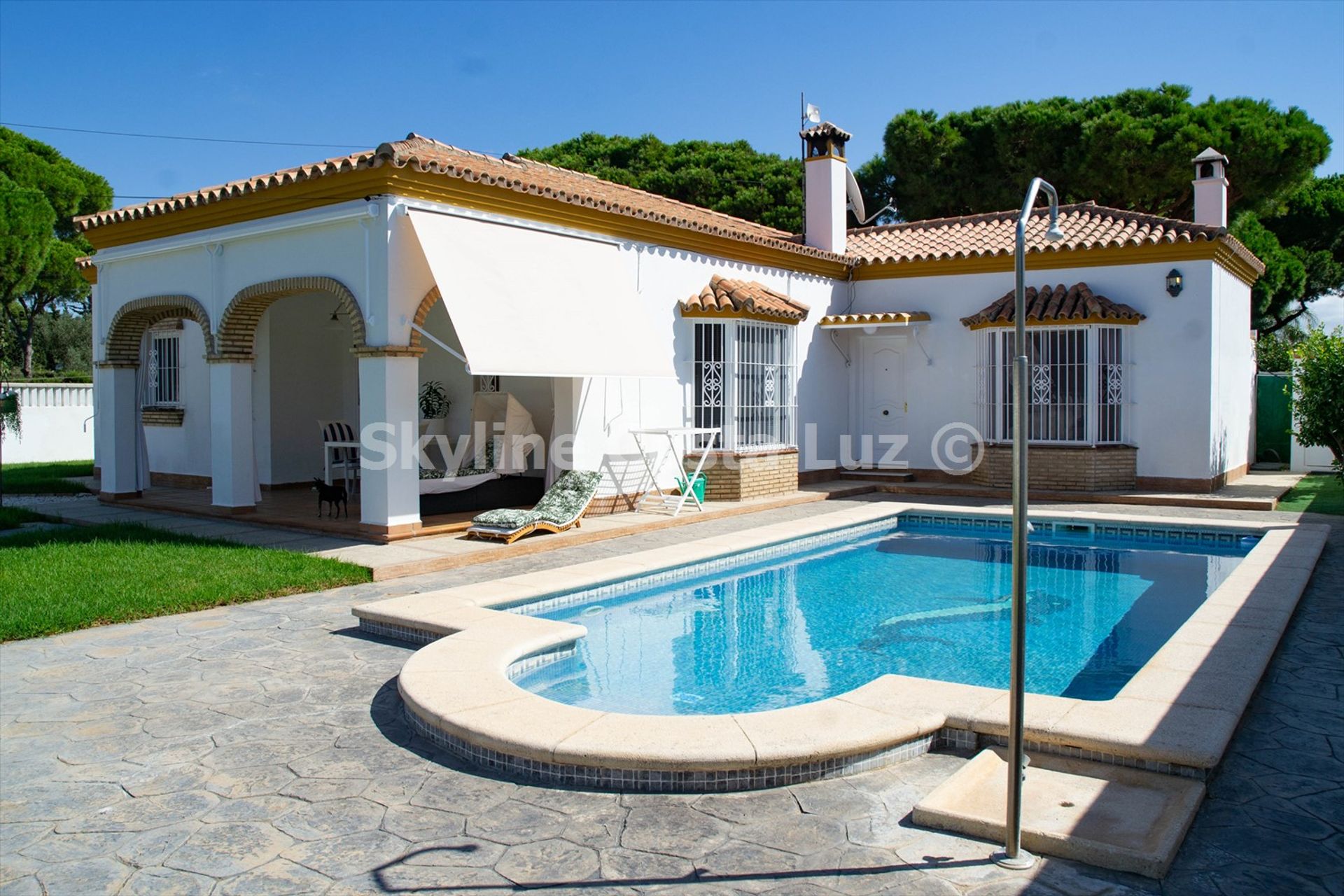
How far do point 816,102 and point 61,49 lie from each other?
22188 mm

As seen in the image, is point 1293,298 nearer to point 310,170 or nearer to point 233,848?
point 310,170

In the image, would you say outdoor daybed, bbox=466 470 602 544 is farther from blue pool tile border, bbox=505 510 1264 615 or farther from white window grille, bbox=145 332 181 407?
white window grille, bbox=145 332 181 407

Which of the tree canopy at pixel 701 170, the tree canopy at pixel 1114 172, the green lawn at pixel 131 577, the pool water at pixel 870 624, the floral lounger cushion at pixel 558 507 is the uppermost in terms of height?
the tree canopy at pixel 701 170

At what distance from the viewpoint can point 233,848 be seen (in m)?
4.93

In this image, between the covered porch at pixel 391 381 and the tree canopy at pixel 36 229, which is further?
the tree canopy at pixel 36 229

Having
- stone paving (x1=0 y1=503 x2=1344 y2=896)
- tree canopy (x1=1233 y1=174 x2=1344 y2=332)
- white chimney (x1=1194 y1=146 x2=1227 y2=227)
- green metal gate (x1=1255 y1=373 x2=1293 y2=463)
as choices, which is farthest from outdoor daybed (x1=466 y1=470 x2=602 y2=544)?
tree canopy (x1=1233 y1=174 x2=1344 y2=332)

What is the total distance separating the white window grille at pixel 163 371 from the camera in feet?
65.9

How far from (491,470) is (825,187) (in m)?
10.3

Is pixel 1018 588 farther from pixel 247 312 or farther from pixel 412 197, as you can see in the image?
pixel 247 312

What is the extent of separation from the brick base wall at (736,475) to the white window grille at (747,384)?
0.30 m

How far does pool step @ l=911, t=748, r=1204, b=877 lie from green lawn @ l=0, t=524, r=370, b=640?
774 cm

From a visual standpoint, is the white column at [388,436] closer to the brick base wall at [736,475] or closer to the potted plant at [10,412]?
the brick base wall at [736,475]

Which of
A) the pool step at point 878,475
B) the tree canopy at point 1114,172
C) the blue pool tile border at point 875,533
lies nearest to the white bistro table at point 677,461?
the blue pool tile border at point 875,533

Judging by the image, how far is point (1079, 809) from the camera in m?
5.13
